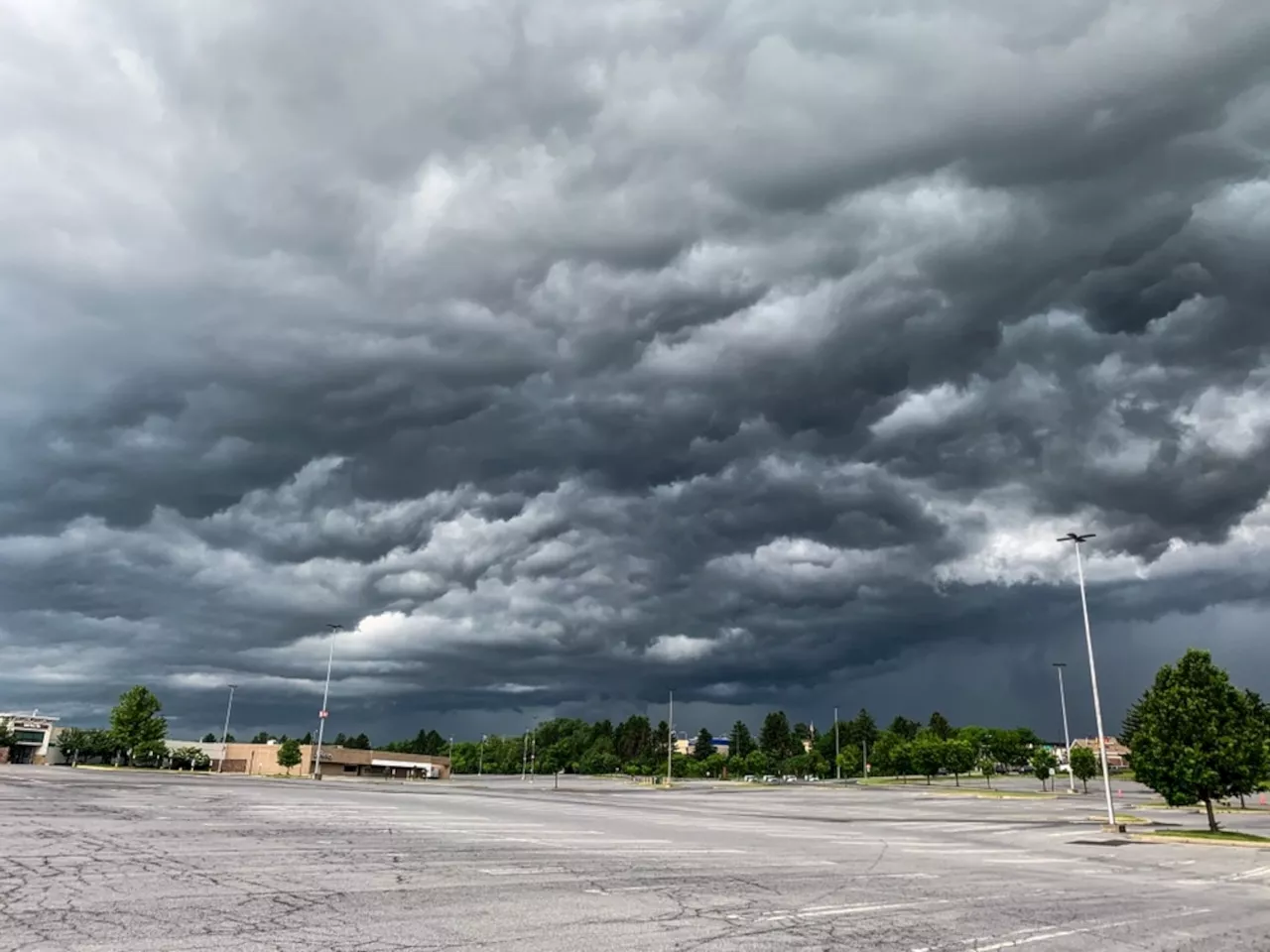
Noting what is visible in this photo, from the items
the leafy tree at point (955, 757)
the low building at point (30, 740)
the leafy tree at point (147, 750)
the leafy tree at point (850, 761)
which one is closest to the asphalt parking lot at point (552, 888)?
the leafy tree at point (955, 757)

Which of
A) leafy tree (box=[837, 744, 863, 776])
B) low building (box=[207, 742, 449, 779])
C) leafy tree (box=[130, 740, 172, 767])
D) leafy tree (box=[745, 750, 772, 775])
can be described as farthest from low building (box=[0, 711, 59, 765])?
leafy tree (box=[837, 744, 863, 776])

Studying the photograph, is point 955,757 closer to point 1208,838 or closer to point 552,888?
point 1208,838

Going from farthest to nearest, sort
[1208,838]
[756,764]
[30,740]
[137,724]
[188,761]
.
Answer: [756,764], [30,740], [188,761], [137,724], [1208,838]

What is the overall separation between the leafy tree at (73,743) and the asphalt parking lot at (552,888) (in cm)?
11851

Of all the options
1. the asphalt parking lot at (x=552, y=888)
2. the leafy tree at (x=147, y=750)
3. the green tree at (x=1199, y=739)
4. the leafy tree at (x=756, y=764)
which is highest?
the green tree at (x=1199, y=739)

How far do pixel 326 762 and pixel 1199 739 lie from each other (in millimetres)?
137975

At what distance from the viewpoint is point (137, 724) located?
111 meters

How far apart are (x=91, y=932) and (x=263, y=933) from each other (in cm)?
185

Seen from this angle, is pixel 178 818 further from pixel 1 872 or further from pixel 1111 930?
pixel 1111 930

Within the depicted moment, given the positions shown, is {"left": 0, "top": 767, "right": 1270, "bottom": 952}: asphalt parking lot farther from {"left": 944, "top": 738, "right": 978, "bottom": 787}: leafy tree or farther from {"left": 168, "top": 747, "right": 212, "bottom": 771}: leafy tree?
{"left": 168, "top": 747, "right": 212, "bottom": 771}: leafy tree

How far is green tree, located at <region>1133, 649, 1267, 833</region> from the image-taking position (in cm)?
3878

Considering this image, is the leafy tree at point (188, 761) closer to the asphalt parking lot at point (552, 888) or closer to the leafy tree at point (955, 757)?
the leafy tree at point (955, 757)

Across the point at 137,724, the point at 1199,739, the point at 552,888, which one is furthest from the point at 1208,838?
the point at 137,724

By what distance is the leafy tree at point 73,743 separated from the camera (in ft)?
420
